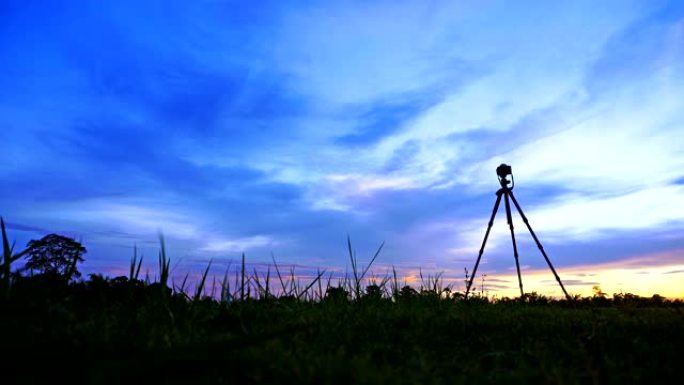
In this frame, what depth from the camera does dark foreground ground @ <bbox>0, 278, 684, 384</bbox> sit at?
3.47 m

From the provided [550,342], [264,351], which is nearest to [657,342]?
[550,342]

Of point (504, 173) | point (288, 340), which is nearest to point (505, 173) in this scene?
point (504, 173)

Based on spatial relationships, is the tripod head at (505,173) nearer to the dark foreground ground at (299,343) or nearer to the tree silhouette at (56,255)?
the dark foreground ground at (299,343)

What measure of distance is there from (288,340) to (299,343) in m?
0.18

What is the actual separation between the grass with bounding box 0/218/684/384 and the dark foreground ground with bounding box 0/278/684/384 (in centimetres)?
1

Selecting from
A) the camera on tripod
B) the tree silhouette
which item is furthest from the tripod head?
the tree silhouette

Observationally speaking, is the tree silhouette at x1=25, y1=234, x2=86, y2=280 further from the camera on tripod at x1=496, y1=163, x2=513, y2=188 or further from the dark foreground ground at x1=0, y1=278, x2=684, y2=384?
the camera on tripod at x1=496, y1=163, x2=513, y2=188

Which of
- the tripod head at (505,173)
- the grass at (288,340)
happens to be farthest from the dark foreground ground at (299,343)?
the tripod head at (505,173)

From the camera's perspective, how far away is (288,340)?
188 inches

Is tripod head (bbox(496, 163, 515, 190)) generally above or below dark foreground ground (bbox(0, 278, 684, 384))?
above

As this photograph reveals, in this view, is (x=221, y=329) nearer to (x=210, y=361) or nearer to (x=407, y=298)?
(x=210, y=361)

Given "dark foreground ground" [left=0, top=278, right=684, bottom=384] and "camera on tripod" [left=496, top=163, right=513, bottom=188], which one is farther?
"camera on tripod" [left=496, top=163, right=513, bottom=188]

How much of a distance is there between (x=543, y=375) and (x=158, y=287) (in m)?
4.72

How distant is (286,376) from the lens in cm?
358
